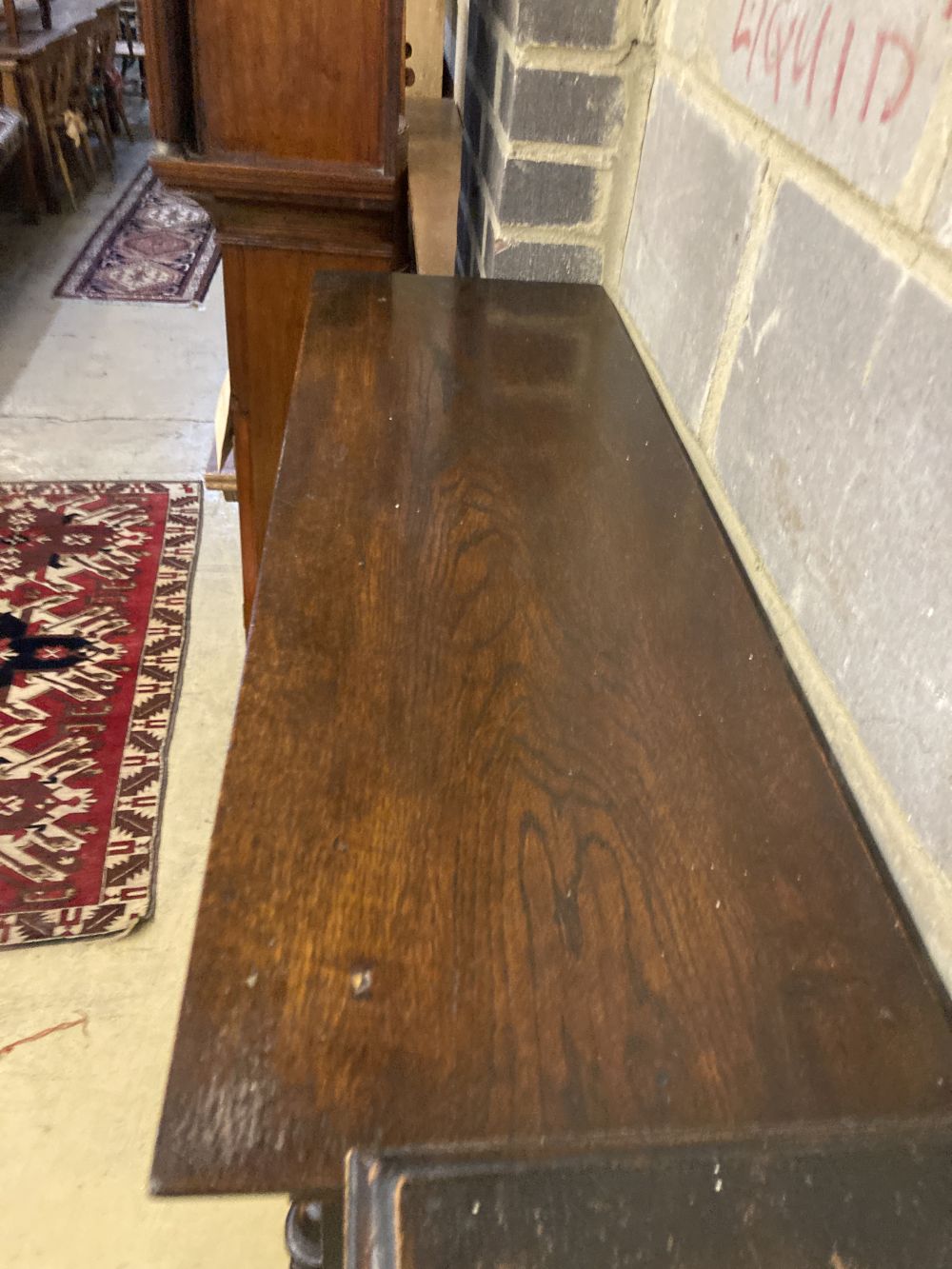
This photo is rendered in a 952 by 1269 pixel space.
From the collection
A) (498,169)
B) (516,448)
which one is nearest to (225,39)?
(498,169)

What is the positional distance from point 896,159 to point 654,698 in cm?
31

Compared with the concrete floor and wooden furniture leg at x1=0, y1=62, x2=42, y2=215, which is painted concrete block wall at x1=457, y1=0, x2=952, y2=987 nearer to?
the concrete floor

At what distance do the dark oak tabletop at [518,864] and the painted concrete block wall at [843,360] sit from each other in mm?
29

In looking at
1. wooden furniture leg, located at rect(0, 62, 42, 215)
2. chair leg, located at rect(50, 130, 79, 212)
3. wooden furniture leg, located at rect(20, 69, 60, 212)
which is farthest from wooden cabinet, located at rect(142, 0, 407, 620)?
chair leg, located at rect(50, 130, 79, 212)

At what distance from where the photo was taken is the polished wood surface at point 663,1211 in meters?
0.28

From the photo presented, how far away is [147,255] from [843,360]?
417 centimetres

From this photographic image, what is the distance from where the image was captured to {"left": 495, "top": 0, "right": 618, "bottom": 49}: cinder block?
90cm

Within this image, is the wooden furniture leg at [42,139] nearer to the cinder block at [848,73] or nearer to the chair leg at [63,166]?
the chair leg at [63,166]

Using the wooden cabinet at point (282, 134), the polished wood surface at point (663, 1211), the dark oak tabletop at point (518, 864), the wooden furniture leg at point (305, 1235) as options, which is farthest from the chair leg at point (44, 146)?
the polished wood surface at point (663, 1211)

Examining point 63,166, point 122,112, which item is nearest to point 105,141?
point 122,112

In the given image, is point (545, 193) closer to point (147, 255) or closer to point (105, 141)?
point (147, 255)

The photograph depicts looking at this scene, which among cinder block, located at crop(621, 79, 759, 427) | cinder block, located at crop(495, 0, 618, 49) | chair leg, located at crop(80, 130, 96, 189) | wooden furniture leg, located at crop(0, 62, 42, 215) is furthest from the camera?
chair leg, located at crop(80, 130, 96, 189)

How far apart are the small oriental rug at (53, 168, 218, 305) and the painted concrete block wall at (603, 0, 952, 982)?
327cm

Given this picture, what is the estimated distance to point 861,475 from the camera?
0.50 meters
